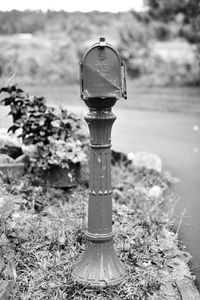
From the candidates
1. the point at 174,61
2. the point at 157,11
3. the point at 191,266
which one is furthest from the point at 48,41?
the point at 191,266

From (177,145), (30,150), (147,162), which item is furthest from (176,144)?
(30,150)

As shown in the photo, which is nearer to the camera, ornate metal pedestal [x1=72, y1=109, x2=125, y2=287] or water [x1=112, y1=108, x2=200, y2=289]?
ornate metal pedestal [x1=72, y1=109, x2=125, y2=287]

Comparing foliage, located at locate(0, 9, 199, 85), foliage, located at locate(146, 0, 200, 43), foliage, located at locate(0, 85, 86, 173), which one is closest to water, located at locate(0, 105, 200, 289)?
foliage, located at locate(0, 85, 86, 173)

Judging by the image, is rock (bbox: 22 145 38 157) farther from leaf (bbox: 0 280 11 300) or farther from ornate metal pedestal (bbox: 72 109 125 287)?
leaf (bbox: 0 280 11 300)

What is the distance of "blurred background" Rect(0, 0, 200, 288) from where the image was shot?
806 centimetres

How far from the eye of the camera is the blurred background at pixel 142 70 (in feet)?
26.5

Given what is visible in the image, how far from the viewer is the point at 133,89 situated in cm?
1716

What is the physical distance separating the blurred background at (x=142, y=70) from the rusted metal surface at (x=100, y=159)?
2.87 ft

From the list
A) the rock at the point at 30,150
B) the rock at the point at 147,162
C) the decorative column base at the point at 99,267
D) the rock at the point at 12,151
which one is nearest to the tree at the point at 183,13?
the rock at the point at 147,162

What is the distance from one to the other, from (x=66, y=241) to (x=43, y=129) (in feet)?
5.22

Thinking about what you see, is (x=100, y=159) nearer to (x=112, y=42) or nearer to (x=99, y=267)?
(x=99, y=267)

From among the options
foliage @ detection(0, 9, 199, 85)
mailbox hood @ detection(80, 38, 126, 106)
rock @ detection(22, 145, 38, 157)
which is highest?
foliage @ detection(0, 9, 199, 85)

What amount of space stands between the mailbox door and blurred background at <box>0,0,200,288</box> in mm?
1650

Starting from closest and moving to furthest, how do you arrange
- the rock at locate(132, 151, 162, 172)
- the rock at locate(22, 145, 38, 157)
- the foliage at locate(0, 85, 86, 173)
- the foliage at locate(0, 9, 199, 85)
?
the foliage at locate(0, 85, 86, 173) < the rock at locate(22, 145, 38, 157) < the rock at locate(132, 151, 162, 172) < the foliage at locate(0, 9, 199, 85)
